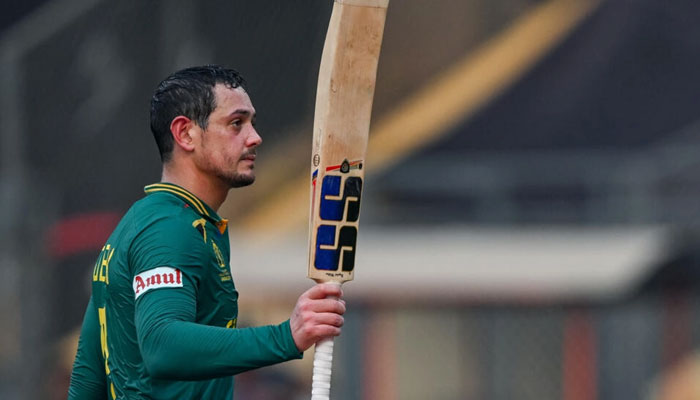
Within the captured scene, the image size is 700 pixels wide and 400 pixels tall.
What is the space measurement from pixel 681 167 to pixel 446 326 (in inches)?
122

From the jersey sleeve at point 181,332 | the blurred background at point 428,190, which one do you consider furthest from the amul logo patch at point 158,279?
the blurred background at point 428,190

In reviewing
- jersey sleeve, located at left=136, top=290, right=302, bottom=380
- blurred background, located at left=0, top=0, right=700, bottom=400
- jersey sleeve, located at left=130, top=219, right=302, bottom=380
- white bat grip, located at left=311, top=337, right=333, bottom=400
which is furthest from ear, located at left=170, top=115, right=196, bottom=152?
blurred background, located at left=0, top=0, right=700, bottom=400

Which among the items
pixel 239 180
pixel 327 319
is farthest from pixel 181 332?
pixel 239 180

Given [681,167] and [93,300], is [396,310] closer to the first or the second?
[681,167]

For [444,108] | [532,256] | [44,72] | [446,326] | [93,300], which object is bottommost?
[93,300]

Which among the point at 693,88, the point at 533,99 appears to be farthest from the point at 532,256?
the point at 693,88

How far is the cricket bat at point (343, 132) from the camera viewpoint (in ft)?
7.00

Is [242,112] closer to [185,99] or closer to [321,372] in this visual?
[185,99]

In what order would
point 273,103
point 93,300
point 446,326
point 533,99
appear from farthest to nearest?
point 533,99 → point 273,103 → point 446,326 → point 93,300

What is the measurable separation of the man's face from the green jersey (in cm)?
7

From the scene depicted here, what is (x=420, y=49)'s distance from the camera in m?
10.6

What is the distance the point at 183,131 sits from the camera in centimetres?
209

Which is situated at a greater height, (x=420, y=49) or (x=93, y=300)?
(x=420, y=49)

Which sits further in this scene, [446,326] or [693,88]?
[693,88]
